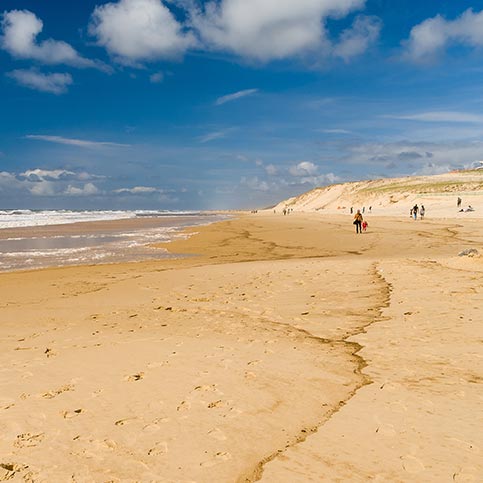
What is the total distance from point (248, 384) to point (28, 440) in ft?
8.69

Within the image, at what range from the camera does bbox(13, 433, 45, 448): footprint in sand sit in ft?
13.4

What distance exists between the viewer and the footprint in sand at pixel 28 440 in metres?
4.07

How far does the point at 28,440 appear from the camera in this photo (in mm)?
4160

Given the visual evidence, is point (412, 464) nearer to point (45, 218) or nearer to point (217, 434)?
point (217, 434)

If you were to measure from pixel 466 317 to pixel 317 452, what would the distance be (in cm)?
559

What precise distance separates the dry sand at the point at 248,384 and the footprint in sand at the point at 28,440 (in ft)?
0.04

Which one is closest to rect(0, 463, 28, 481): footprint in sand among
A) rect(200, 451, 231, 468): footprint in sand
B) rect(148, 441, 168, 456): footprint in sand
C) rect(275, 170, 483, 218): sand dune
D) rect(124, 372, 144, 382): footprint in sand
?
rect(148, 441, 168, 456): footprint in sand

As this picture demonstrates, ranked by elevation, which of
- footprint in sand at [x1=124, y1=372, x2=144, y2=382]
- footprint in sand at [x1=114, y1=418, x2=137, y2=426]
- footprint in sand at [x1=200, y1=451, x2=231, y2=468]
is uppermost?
footprint in sand at [x1=114, y1=418, x2=137, y2=426]

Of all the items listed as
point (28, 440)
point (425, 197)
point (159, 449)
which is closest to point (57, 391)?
point (28, 440)

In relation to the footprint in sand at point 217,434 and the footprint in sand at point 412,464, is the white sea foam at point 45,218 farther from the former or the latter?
the footprint in sand at point 412,464

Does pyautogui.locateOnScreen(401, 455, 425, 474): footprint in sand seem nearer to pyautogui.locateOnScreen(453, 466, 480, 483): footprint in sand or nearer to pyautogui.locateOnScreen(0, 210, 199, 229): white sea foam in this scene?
pyautogui.locateOnScreen(453, 466, 480, 483): footprint in sand

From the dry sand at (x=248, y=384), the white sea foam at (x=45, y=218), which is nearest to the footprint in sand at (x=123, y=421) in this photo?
the dry sand at (x=248, y=384)

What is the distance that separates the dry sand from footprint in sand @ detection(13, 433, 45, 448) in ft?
0.04

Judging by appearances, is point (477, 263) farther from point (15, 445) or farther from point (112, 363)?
point (15, 445)
